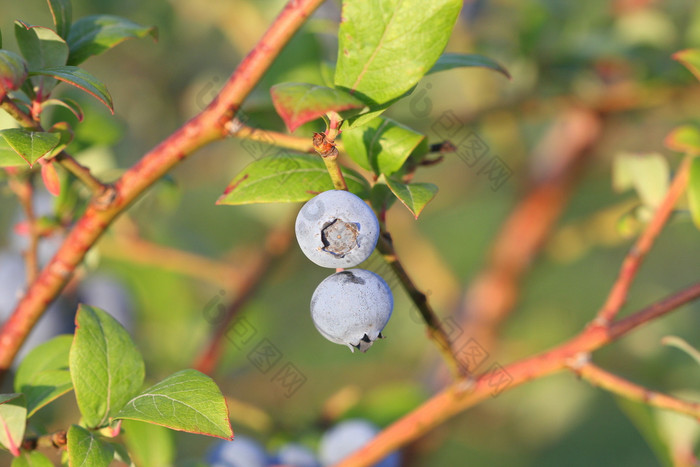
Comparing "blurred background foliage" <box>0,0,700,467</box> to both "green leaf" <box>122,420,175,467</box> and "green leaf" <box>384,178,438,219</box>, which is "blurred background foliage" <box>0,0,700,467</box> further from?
"green leaf" <box>384,178,438,219</box>

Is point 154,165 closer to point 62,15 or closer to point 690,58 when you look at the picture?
point 62,15

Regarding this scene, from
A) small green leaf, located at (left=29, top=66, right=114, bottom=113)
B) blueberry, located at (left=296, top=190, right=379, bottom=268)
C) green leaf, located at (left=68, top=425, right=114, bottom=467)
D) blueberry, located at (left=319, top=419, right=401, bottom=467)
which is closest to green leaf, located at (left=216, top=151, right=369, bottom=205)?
blueberry, located at (left=296, top=190, right=379, bottom=268)

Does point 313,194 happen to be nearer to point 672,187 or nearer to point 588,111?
point 672,187

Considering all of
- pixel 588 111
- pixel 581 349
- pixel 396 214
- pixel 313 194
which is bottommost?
pixel 396 214

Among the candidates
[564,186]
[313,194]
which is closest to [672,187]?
[313,194]

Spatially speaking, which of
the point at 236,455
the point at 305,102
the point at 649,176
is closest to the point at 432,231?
the point at 649,176

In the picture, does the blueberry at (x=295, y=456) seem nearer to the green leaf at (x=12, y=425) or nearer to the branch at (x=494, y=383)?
the branch at (x=494, y=383)
